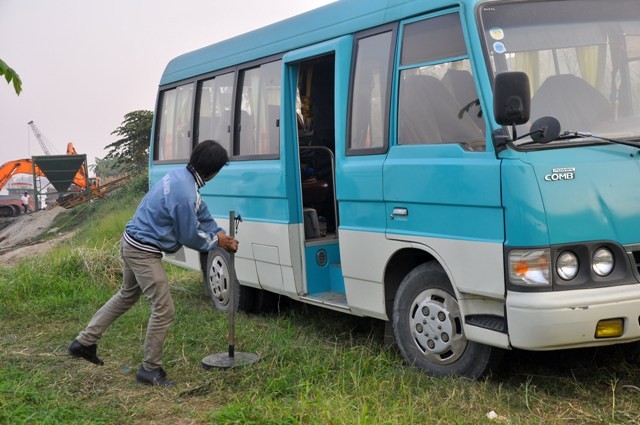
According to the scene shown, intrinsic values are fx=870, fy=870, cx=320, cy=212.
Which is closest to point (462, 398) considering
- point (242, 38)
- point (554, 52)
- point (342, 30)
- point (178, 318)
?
point (554, 52)

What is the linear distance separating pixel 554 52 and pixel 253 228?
3695 mm

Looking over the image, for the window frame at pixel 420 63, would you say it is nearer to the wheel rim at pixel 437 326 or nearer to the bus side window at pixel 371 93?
the bus side window at pixel 371 93

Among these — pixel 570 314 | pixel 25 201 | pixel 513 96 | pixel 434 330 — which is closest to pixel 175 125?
pixel 434 330

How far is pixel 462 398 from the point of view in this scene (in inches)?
213

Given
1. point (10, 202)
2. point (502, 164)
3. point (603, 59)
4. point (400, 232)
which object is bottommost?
point (10, 202)

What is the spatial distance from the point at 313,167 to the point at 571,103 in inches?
126

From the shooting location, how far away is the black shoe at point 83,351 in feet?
22.7

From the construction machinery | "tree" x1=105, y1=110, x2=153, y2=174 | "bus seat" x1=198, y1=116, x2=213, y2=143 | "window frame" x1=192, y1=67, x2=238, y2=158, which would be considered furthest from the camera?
the construction machinery

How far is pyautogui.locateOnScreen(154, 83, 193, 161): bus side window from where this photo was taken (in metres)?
9.93

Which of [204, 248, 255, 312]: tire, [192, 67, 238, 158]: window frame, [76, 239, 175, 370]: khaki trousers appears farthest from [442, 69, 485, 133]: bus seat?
[204, 248, 255, 312]: tire

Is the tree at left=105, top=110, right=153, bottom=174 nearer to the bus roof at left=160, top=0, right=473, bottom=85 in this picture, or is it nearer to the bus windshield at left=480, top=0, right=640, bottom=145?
the bus roof at left=160, top=0, right=473, bottom=85

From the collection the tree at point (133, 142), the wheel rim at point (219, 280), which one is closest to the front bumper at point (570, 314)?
the wheel rim at point (219, 280)

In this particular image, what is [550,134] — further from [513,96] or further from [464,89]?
[464,89]

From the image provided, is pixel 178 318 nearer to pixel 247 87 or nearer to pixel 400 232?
pixel 247 87
